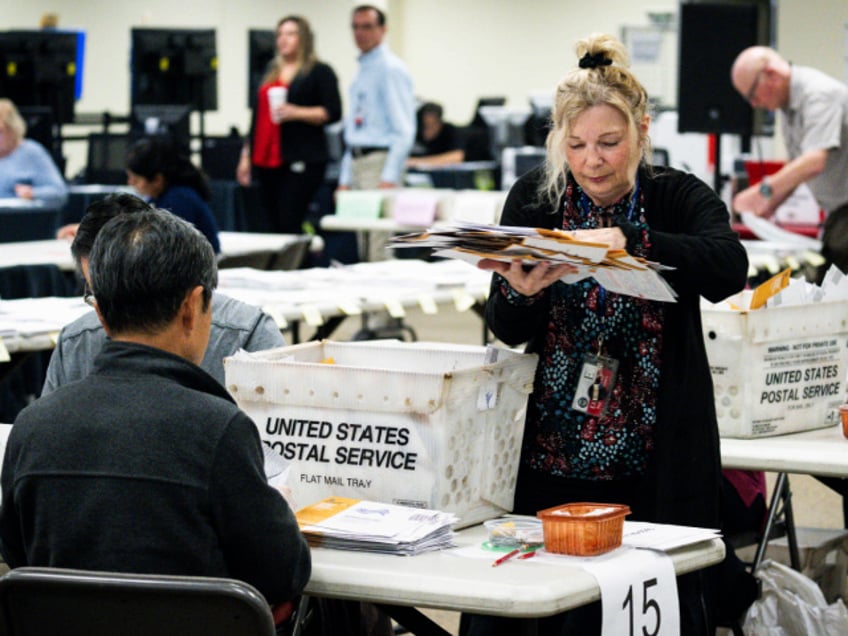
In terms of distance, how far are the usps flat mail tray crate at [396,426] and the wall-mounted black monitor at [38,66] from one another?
27.5 ft

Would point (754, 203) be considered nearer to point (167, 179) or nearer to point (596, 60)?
point (167, 179)

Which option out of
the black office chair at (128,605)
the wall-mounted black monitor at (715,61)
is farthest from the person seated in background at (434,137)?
the black office chair at (128,605)

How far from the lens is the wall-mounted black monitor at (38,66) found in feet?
33.2

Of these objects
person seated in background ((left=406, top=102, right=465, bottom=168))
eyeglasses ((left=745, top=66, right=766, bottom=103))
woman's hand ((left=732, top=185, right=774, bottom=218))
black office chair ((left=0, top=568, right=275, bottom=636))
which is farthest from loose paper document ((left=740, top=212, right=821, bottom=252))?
person seated in background ((left=406, top=102, right=465, bottom=168))

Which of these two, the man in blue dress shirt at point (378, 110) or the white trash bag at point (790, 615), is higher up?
the man in blue dress shirt at point (378, 110)

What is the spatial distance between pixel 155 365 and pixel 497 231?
528 millimetres

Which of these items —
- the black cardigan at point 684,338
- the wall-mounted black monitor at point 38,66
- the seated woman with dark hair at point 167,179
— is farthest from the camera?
the wall-mounted black monitor at point 38,66

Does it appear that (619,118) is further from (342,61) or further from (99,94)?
(342,61)

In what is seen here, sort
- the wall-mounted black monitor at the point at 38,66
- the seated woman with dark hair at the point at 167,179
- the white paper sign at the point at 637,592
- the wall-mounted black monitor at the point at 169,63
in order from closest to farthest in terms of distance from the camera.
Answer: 1. the white paper sign at the point at 637,592
2. the seated woman with dark hair at the point at 167,179
3. the wall-mounted black monitor at the point at 38,66
4. the wall-mounted black monitor at the point at 169,63

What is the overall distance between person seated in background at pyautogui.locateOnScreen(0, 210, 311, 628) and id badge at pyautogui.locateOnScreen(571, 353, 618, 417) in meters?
0.63

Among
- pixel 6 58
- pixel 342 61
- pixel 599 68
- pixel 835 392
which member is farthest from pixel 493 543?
pixel 342 61

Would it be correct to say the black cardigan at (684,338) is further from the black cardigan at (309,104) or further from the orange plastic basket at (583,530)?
the black cardigan at (309,104)

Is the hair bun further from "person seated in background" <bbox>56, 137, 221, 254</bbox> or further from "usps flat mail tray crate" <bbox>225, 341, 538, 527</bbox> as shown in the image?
"person seated in background" <bbox>56, 137, 221, 254</bbox>

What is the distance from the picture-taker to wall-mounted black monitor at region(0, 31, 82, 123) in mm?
10117
